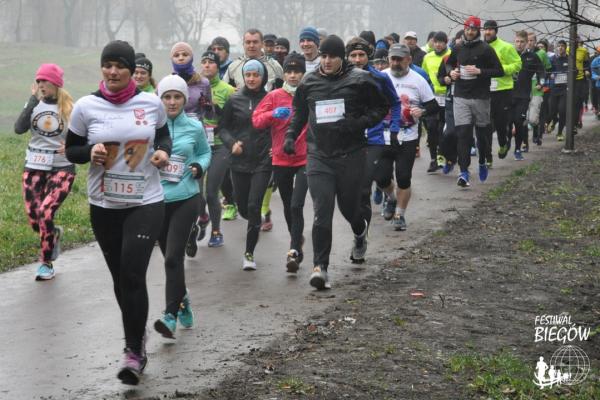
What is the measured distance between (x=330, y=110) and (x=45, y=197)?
2.78 metres

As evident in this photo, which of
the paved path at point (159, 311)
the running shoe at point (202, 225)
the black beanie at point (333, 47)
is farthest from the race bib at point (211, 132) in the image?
the black beanie at point (333, 47)

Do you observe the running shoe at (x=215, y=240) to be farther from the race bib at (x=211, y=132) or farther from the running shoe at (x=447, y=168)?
the running shoe at (x=447, y=168)

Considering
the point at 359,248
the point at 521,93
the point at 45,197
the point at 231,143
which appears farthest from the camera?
the point at 521,93

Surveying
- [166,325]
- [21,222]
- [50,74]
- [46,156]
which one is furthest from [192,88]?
[166,325]

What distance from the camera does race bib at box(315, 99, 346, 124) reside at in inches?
376

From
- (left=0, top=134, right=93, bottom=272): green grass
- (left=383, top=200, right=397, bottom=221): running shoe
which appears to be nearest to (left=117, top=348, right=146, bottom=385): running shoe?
(left=0, top=134, right=93, bottom=272): green grass

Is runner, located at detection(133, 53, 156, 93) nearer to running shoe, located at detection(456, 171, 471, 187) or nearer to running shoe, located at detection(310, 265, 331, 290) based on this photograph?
running shoe, located at detection(310, 265, 331, 290)

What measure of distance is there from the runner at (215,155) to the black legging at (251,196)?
0.47 meters

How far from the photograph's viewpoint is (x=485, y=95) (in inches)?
625

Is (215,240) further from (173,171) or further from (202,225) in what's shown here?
A: (173,171)

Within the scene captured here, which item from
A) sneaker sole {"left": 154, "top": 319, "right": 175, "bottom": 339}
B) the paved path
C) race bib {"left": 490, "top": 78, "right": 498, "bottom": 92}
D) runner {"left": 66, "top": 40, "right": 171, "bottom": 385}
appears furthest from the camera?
race bib {"left": 490, "top": 78, "right": 498, "bottom": 92}

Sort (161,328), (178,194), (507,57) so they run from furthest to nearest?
1. (507,57)
2. (178,194)
3. (161,328)

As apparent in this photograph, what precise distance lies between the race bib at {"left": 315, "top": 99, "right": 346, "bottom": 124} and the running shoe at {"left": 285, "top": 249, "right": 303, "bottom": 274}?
136 centimetres

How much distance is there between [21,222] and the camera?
44.0 feet
